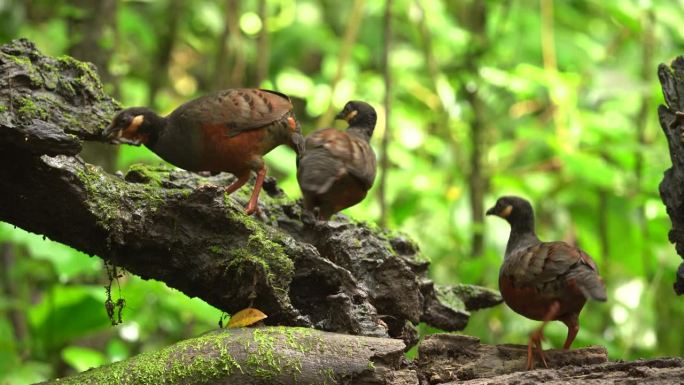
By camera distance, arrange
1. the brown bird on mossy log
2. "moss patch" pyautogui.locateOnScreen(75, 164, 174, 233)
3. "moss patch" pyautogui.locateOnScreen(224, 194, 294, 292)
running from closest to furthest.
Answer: "moss patch" pyautogui.locateOnScreen(75, 164, 174, 233)
"moss patch" pyautogui.locateOnScreen(224, 194, 294, 292)
the brown bird on mossy log

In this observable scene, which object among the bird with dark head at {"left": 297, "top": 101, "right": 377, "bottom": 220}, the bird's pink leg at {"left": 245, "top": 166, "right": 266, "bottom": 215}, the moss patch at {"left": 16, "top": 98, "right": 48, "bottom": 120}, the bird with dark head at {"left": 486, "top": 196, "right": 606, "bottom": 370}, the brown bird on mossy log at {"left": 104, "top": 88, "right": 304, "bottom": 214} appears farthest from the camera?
the bird with dark head at {"left": 297, "top": 101, "right": 377, "bottom": 220}

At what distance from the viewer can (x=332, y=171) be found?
443 centimetres

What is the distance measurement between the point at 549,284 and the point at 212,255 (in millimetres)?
1506

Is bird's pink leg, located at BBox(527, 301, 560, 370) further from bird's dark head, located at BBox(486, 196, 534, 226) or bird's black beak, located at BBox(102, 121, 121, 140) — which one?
bird's black beak, located at BBox(102, 121, 121, 140)

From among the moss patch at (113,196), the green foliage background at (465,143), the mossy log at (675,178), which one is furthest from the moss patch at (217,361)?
the green foliage background at (465,143)

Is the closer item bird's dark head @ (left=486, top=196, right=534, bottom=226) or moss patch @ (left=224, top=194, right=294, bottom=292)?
moss patch @ (left=224, top=194, right=294, bottom=292)

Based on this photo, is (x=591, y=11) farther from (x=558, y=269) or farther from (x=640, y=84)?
(x=558, y=269)

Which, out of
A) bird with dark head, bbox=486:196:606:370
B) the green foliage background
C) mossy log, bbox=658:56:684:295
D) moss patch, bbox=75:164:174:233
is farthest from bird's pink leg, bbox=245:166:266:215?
the green foliage background

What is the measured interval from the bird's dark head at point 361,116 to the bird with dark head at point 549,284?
1.24 metres

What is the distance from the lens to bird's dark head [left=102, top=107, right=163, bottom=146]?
4.02 metres

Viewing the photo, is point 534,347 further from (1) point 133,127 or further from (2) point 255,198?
(1) point 133,127

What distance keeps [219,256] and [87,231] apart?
55 cm

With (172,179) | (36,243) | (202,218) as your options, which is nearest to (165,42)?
(36,243)

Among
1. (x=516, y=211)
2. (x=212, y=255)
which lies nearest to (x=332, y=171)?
(x=212, y=255)
